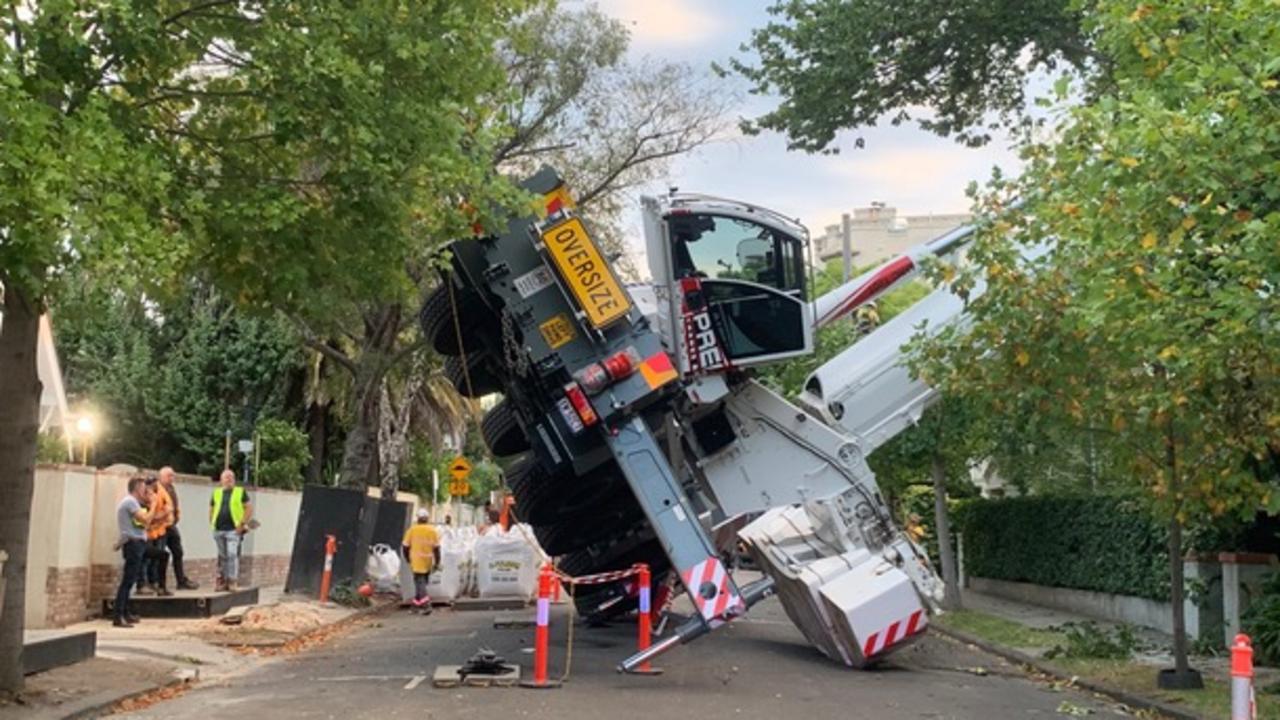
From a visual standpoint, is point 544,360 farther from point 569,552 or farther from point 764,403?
point 569,552

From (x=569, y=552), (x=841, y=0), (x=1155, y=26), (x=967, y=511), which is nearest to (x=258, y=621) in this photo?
(x=569, y=552)

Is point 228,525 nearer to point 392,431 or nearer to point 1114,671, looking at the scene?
point 1114,671

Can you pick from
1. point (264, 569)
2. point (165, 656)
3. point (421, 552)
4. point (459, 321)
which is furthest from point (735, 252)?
point (264, 569)

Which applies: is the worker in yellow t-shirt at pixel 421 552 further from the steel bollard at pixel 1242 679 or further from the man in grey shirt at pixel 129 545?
the steel bollard at pixel 1242 679

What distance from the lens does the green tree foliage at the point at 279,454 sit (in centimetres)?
3472

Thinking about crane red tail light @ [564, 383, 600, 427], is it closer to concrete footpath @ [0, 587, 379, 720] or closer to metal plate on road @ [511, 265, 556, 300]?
metal plate on road @ [511, 265, 556, 300]

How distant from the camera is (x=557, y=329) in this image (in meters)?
13.9

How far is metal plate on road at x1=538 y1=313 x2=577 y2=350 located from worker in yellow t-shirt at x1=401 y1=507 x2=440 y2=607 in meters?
10.2

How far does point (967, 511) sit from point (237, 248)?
23.0 m

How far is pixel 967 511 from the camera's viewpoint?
3172 centimetres

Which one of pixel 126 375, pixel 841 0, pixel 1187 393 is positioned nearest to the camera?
pixel 1187 393

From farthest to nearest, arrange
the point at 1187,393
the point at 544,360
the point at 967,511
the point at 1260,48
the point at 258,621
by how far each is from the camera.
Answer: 1. the point at 967,511
2. the point at 258,621
3. the point at 544,360
4. the point at 1187,393
5. the point at 1260,48

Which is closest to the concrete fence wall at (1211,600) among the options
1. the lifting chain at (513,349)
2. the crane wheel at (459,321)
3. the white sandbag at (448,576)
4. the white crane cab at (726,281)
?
the white crane cab at (726,281)

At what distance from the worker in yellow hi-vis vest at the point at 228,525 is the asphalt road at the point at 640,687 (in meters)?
3.75
